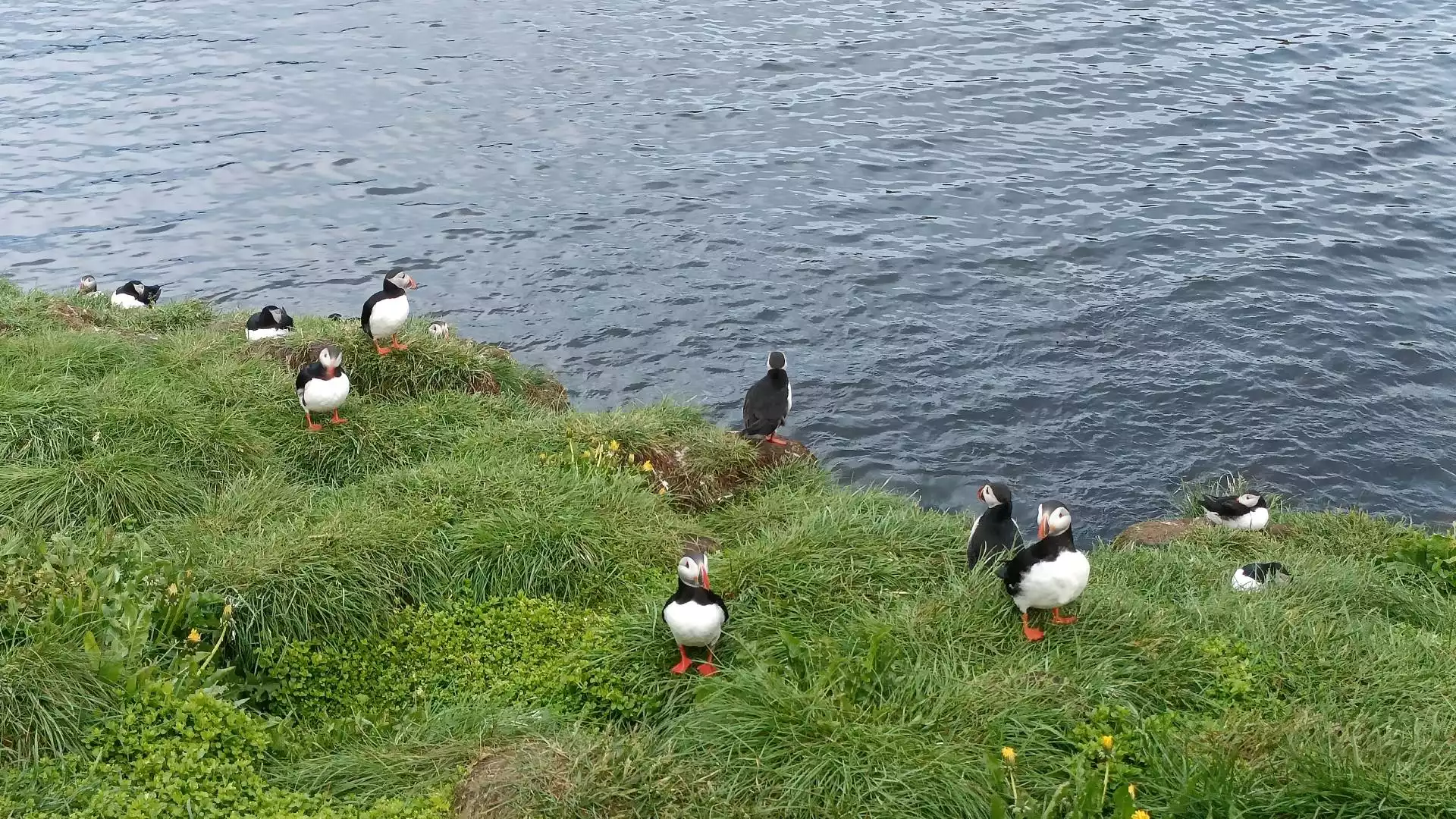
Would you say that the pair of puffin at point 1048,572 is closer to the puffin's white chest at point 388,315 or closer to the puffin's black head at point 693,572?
the puffin's black head at point 693,572

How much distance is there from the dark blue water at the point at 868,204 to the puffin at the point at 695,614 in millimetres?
5283

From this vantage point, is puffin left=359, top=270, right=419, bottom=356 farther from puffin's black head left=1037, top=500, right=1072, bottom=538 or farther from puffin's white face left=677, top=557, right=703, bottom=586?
puffin's black head left=1037, top=500, right=1072, bottom=538

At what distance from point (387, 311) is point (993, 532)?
5.36 metres

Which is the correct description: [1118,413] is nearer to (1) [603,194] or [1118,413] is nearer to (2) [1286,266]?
(2) [1286,266]

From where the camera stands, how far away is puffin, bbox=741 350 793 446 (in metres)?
10.6

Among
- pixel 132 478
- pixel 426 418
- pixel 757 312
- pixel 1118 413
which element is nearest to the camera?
pixel 132 478

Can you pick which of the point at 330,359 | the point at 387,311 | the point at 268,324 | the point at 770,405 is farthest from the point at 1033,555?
the point at 268,324

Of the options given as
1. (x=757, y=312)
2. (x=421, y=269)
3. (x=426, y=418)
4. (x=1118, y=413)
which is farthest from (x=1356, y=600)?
(x=421, y=269)

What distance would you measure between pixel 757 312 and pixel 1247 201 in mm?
7360

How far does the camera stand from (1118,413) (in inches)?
485

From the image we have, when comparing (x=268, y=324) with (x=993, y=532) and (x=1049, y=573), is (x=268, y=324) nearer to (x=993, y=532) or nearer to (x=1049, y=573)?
(x=993, y=532)

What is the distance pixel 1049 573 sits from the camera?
6055mm

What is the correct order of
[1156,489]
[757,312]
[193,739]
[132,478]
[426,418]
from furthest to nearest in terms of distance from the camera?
1. [757,312]
2. [1156,489]
3. [426,418]
4. [132,478]
5. [193,739]

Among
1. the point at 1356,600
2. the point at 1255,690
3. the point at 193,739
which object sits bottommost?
the point at 1356,600
